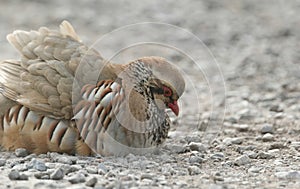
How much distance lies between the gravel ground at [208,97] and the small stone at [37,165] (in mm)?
11

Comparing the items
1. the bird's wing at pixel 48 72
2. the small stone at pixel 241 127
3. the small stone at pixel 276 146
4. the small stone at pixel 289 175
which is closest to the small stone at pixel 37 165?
the bird's wing at pixel 48 72

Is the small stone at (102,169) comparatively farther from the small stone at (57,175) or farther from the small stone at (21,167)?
the small stone at (21,167)

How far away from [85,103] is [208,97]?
3.54 metres

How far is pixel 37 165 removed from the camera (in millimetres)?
5754

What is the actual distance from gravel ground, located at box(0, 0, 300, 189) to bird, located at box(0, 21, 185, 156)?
14cm

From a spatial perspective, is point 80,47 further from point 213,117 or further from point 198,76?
point 198,76

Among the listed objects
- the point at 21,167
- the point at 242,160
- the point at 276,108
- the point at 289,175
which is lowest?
the point at 21,167

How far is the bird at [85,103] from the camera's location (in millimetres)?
6273

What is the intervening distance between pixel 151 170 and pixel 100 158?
0.52 m

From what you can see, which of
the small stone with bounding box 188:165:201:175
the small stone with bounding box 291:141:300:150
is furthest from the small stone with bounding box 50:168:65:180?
the small stone with bounding box 291:141:300:150

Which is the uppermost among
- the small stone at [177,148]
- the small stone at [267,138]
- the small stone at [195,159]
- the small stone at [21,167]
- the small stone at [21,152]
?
the small stone at [267,138]

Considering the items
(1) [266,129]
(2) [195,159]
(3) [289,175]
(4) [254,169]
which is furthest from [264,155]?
(1) [266,129]

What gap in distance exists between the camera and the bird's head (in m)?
6.36

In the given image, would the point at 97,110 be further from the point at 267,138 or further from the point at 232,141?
the point at 267,138
